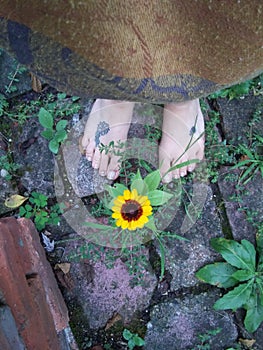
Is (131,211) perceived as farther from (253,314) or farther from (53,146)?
(253,314)

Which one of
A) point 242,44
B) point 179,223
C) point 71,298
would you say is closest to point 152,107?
point 179,223

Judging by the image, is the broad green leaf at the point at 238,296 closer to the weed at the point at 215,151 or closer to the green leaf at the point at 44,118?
the weed at the point at 215,151

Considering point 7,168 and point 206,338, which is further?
point 7,168

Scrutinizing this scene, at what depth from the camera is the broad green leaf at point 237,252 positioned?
5.30 ft

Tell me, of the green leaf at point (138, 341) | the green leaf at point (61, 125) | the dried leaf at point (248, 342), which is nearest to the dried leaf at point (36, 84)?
the green leaf at point (61, 125)

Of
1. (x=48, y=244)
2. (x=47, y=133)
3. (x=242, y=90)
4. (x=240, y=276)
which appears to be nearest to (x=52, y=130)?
(x=47, y=133)

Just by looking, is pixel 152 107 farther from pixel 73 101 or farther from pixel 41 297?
pixel 41 297

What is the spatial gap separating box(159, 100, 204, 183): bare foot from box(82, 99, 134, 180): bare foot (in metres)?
0.15

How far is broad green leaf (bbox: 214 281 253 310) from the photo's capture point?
1588 mm

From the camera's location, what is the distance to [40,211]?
1.70 m

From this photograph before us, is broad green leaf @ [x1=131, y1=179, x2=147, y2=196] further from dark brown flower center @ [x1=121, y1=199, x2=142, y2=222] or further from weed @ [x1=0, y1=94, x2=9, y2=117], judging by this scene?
weed @ [x1=0, y1=94, x2=9, y2=117]

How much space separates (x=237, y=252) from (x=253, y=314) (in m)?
0.22

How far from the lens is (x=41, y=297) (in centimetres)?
136

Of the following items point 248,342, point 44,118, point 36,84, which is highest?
point 36,84
